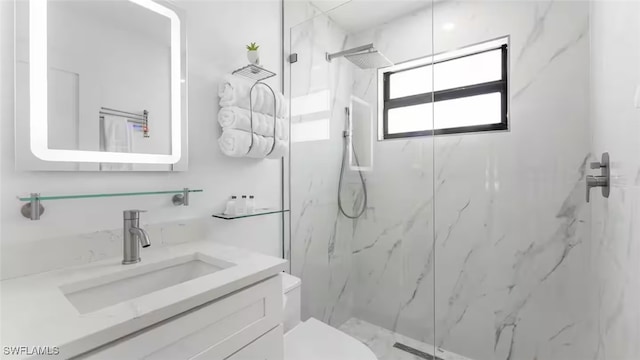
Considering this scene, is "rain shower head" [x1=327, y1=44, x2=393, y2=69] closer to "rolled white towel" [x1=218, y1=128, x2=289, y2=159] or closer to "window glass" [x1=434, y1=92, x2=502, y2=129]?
"window glass" [x1=434, y1=92, x2=502, y2=129]

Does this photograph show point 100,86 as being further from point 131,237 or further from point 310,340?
point 310,340

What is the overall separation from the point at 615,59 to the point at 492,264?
126cm

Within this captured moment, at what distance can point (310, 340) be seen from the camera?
136 centimetres

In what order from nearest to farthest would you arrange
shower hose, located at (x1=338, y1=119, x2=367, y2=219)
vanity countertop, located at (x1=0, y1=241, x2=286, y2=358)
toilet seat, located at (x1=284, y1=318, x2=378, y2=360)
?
1. vanity countertop, located at (x1=0, y1=241, x2=286, y2=358)
2. toilet seat, located at (x1=284, y1=318, x2=378, y2=360)
3. shower hose, located at (x1=338, y1=119, x2=367, y2=219)

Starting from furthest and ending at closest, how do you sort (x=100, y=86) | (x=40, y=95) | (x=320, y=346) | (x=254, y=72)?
1. (x=254, y=72)
2. (x=320, y=346)
3. (x=100, y=86)
4. (x=40, y=95)

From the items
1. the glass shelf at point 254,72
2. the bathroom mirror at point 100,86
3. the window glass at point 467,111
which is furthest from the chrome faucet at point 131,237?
the window glass at point 467,111

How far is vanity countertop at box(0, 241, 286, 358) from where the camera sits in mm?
580

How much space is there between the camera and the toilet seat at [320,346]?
4.08 ft

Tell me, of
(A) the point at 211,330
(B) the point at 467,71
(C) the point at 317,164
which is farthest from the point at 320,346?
(B) the point at 467,71

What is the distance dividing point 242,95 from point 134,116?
0.49 meters

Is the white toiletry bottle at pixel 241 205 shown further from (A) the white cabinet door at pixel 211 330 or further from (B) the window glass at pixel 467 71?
(B) the window glass at pixel 467 71

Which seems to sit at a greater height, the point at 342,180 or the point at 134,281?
the point at 342,180

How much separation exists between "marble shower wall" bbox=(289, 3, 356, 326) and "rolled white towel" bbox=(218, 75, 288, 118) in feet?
1.32

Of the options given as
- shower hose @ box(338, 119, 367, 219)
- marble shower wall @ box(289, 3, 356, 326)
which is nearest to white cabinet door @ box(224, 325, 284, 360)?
marble shower wall @ box(289, 3, 356, 326)
